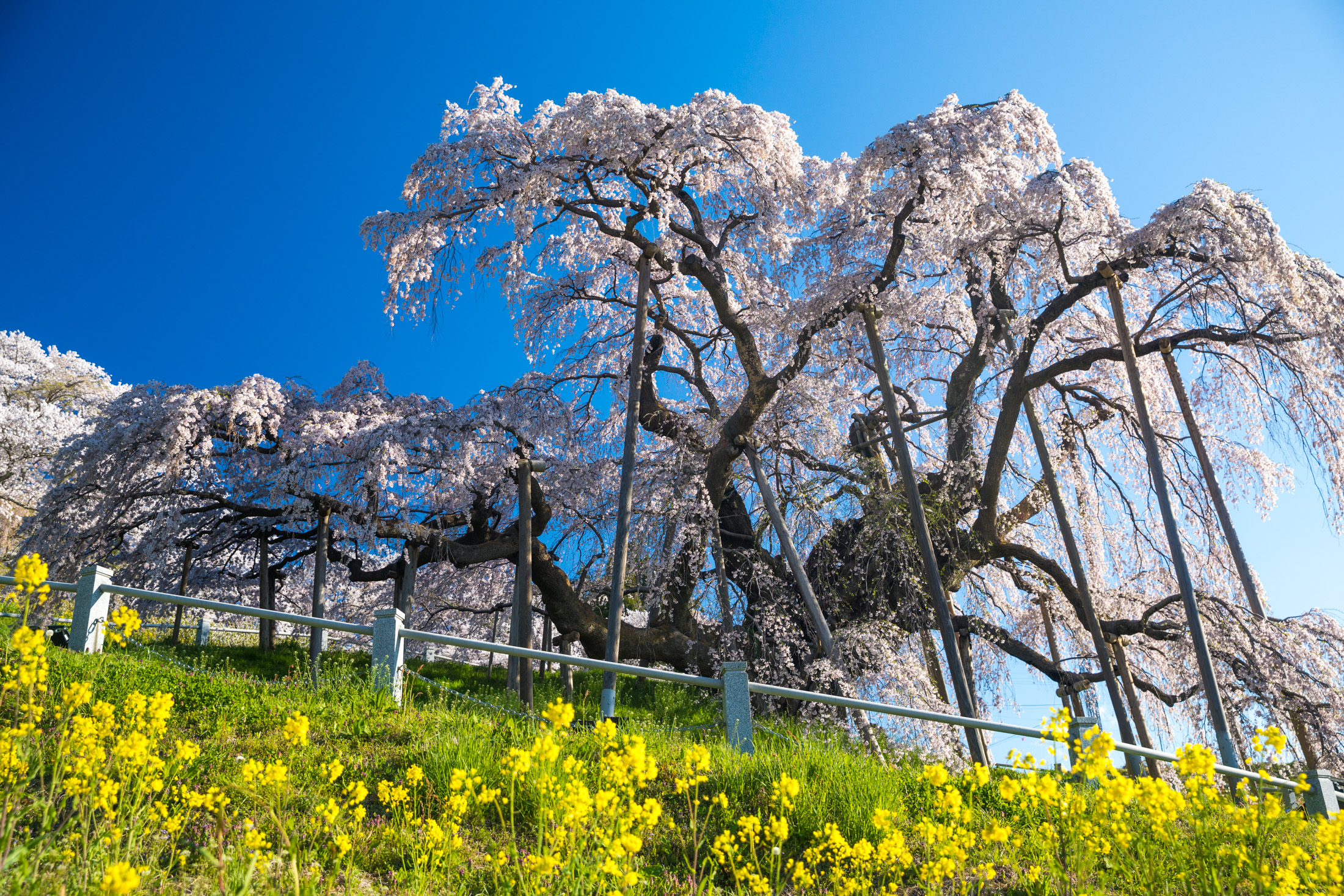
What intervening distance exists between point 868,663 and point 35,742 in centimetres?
937

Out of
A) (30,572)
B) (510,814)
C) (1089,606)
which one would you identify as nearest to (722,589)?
(1089,606)

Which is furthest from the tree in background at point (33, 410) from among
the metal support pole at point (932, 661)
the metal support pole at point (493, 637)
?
the metal support pole at point (932, 661)

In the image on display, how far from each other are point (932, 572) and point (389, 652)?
5838 mm

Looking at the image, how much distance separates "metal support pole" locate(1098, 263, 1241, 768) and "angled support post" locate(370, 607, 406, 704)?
7882 mm

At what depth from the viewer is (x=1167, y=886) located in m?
3.37

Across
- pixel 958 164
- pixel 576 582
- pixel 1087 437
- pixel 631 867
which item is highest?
pixel 958 164

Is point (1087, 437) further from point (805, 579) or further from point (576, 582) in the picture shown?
point (576, 582)

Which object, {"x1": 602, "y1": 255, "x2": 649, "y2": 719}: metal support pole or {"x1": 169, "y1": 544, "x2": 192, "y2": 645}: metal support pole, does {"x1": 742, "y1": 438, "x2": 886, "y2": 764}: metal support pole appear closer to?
{"x1": 602, "y1": 255, "x2": 649, "y2": 719}: metal support pole

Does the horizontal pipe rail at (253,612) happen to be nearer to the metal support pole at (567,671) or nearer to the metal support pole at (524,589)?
the metal support pole at (567,671)

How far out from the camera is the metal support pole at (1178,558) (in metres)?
7.86

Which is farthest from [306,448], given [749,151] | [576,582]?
[749,151]

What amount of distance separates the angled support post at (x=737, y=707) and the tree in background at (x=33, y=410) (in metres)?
20.9

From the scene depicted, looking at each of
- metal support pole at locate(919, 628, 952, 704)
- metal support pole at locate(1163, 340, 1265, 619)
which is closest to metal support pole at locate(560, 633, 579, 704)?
metal support pole at locate(919, 628, 952, 704)

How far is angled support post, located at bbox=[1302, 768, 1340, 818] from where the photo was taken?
5.61m
